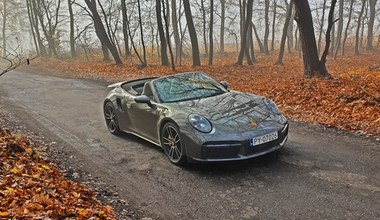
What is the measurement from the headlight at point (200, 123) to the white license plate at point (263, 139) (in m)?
0.63

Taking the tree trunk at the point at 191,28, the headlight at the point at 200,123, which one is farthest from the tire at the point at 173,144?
the tree trunk at the point at 191,28

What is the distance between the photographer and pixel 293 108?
9.16 metres

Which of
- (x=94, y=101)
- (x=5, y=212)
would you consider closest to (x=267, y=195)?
(x=5, y=212)

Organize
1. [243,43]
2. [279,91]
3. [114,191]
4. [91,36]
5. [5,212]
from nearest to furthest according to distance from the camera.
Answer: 1. [5,212]
2. [114,191]
3. [279,91]
4. [243,43]
5. [91,36]

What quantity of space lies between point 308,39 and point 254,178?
837 centimetres

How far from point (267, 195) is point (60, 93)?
11.0 m

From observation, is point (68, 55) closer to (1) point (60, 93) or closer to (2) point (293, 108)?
(1) point (60, 93)

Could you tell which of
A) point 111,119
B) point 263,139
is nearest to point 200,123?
point 263,139

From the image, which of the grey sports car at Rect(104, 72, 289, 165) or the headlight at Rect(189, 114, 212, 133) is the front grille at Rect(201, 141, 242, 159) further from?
the headlight at Rect(189, 114, 212, 133)

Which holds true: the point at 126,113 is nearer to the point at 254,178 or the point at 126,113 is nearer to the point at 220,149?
the point at 220,149

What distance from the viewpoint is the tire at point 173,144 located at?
17.6 ft

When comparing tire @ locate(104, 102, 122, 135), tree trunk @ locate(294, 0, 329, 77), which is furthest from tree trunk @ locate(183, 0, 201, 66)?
tire @ locate(104, 102, 122, 135)

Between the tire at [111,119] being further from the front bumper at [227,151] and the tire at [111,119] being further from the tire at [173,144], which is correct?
the front bumper at [227,151]

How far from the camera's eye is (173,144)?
5.55 metres
